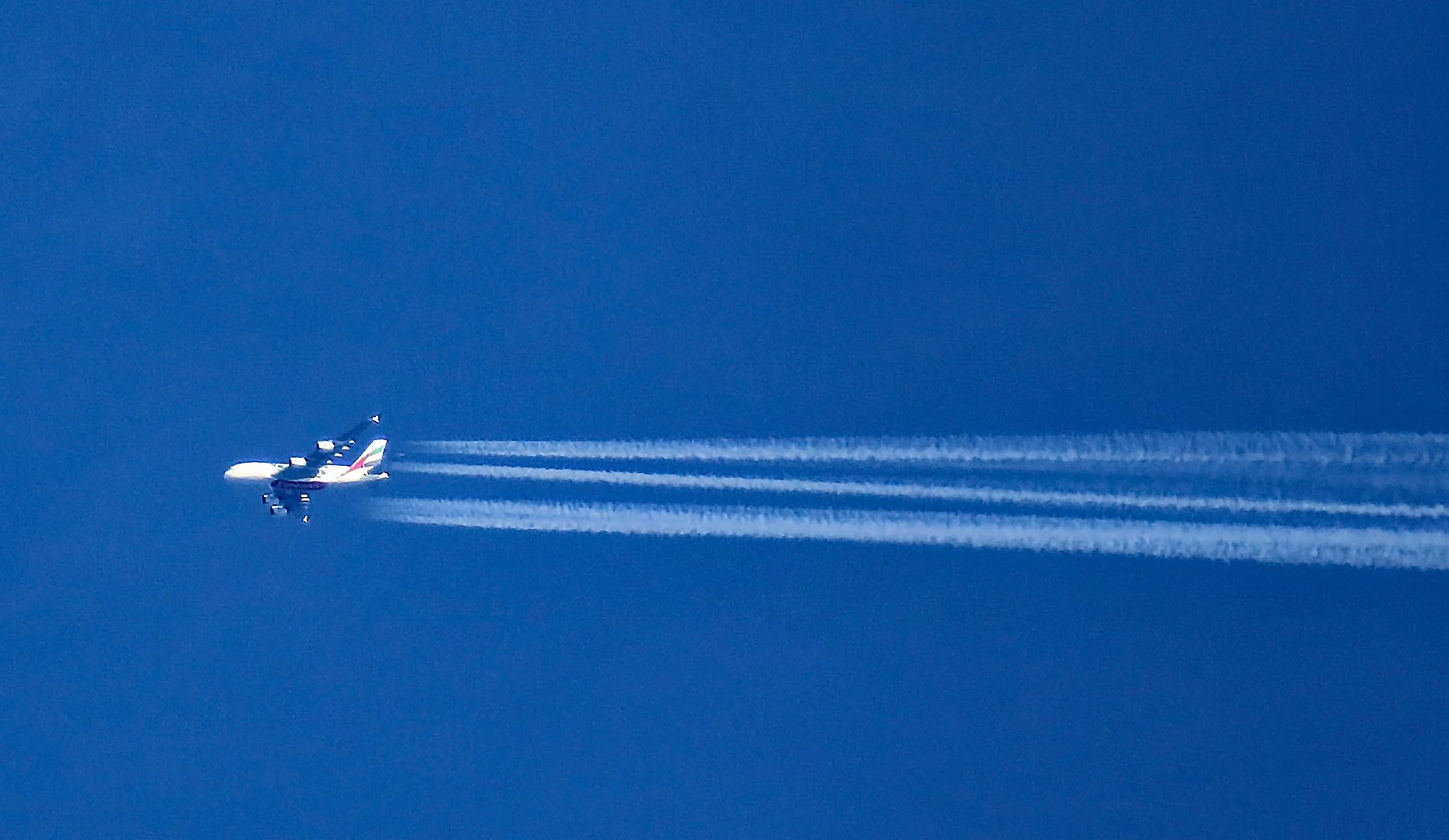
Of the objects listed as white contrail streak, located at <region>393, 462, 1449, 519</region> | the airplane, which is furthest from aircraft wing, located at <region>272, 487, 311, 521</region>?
white contrail streak, located at <region>393, 462, 1449, 519</region>

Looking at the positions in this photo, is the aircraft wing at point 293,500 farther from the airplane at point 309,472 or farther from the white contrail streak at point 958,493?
the white contrail streak at point 958,493

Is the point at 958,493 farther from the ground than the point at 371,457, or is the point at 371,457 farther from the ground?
the point at 371,457

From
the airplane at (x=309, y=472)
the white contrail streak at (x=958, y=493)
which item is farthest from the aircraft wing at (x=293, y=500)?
the white contrail streak at (x=958, y=493)

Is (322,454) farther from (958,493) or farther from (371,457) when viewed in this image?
(958,493)

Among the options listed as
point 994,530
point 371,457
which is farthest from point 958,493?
point 371,457

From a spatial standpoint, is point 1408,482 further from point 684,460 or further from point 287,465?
point 287,465

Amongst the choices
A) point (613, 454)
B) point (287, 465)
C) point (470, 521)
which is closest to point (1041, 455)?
point (613, 454)
